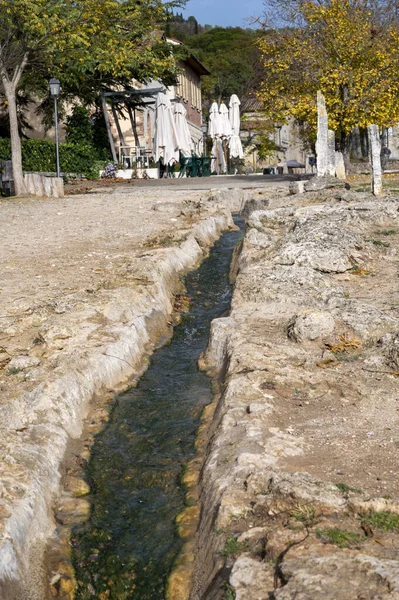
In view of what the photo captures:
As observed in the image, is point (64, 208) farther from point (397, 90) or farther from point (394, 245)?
point (397, 90)

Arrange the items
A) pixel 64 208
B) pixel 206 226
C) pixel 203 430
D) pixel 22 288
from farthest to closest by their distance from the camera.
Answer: pixel 64 208 → pixel 206 226 → pixel 22 288 → pixel 203 430

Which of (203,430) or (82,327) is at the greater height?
(82,327)

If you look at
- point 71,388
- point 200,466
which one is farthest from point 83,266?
point 200,466

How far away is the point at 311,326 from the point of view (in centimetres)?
544

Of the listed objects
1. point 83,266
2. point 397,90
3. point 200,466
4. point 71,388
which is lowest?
point 200,466

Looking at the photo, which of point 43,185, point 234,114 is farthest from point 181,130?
point 43,185

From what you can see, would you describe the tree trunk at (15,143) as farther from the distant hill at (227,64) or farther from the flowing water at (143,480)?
the distant hill at (227,64)

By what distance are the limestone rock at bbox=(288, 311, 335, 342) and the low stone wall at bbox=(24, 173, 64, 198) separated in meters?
13.8

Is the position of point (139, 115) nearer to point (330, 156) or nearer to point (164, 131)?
point (164, 131)

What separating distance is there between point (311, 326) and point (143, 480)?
6.17 ft

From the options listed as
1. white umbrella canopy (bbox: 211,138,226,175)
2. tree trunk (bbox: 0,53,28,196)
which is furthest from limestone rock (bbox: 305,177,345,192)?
white umbrella canopy (bbox: 211,138,226,175)

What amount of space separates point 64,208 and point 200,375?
9778 mm

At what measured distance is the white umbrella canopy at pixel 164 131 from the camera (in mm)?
25484

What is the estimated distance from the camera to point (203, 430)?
4645mm
